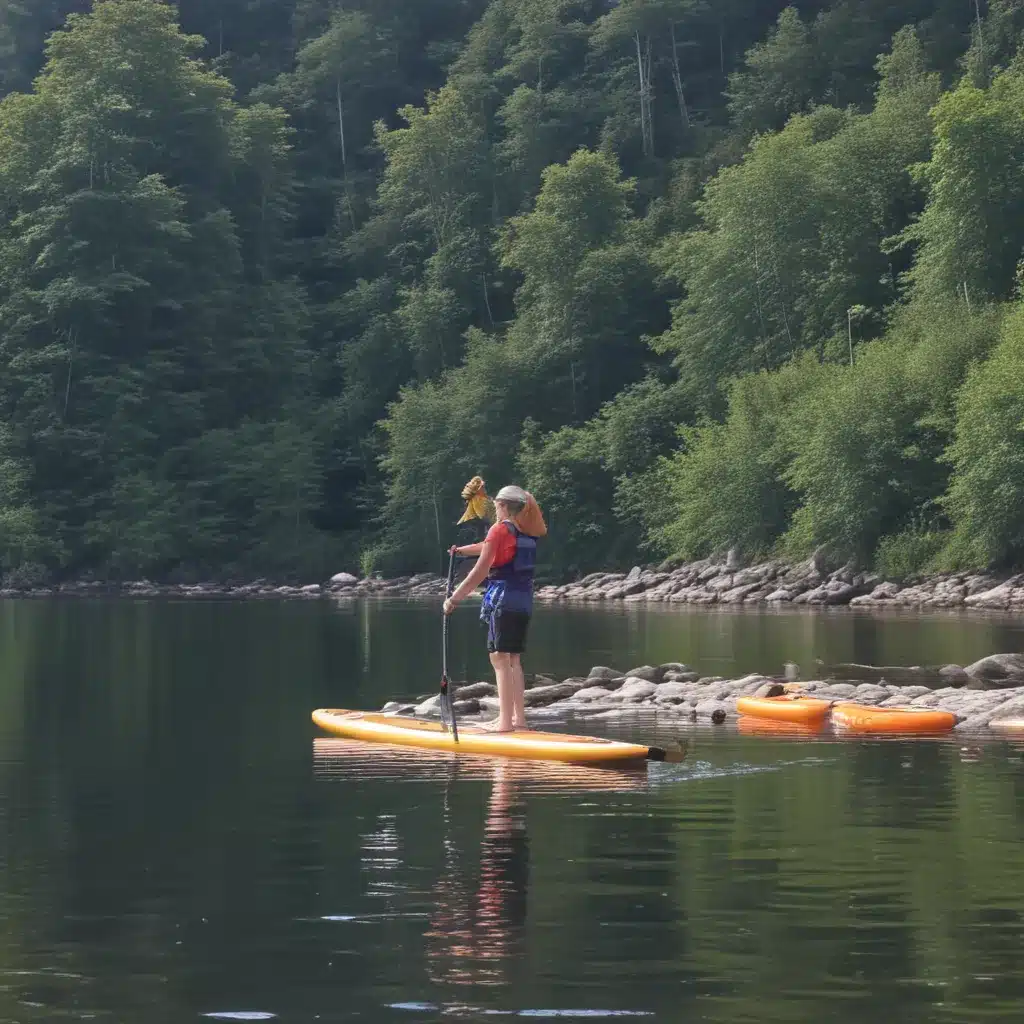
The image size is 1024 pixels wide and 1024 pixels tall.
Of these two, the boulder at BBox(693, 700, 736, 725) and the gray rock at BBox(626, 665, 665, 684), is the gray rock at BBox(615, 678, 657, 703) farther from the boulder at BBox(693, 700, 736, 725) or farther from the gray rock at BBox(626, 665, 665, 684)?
the boulder at BBox(693, 700, 736, 725)

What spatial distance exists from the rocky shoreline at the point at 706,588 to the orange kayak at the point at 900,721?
27102 millimetres

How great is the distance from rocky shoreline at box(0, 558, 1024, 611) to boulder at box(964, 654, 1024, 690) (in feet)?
70.9

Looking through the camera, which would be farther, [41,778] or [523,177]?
[523,177]

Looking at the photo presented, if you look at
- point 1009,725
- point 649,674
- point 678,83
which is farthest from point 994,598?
point 678,83

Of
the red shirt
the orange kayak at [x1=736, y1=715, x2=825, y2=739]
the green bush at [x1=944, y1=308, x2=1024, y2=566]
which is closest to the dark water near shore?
the orange kayak at [x1=736, y1=715, x2=825, y2=739]

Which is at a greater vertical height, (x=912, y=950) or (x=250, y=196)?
(x=250, y=196)

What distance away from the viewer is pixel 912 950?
24.2 ft

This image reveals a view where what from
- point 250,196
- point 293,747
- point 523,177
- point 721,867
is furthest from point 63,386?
point 721,867

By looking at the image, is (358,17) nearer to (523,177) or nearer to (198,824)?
(523,177)

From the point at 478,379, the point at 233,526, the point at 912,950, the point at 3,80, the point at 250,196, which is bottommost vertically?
the point at 912,950

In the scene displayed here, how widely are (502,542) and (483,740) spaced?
167cm

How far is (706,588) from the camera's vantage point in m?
54.8

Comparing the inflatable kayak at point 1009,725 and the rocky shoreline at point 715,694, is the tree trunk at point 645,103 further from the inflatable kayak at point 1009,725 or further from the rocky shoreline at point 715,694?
the inflatable kayak at point 1009,725

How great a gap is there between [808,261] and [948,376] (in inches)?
554
